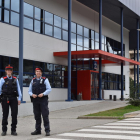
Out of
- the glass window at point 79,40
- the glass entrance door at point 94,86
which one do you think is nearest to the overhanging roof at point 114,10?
the glass window at point 79,40

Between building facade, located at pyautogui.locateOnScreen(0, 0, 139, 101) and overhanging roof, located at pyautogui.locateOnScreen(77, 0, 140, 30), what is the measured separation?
2.33ft

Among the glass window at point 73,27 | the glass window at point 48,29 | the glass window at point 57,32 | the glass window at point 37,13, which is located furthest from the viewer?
the glass window at point 73,27

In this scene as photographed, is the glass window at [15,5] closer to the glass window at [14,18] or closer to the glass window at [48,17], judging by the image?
the glass window at [14,18]

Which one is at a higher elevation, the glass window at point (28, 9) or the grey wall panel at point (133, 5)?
the grey wall panel at point (133, 5)

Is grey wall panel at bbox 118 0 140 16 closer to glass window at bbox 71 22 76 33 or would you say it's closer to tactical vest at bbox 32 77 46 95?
glass window at bbox 71 22 76 33

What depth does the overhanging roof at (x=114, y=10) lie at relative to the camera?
31.7 m

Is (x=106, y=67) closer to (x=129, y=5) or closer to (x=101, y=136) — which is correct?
(x=129, y=5)

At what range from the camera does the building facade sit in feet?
73.2

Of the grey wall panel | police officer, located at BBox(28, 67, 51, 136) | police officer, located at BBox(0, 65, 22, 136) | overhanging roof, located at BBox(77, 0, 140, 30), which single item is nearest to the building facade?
overhanging roof, located at BBox(77, 0, 140, 30)

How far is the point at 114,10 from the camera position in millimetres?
34469

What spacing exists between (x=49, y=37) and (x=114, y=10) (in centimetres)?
1044

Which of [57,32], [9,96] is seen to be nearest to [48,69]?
[57,32]

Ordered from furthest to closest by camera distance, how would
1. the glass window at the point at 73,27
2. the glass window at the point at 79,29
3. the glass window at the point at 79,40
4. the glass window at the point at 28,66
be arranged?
the glass window at the point at 79,29 < the glass window at the point at 79,40 < the glass window at the point at 73,27 < the glass window at the point at 28,66

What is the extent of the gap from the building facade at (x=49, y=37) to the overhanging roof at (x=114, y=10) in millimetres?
709
